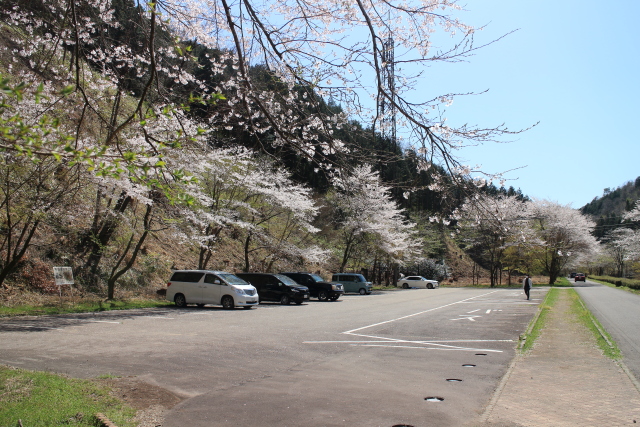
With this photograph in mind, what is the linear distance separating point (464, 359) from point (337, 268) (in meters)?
36.0

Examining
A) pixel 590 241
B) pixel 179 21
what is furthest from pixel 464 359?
pixel 590 241

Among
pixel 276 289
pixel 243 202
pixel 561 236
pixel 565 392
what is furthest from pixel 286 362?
pixel 561 236

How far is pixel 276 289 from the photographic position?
22531 millimetres

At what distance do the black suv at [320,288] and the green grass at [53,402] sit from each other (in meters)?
21.0

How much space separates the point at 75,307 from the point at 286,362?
35.2ft

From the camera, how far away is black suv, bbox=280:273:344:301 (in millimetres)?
26172

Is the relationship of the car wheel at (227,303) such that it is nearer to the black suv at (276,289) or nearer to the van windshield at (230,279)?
the van windshield at (230,279)

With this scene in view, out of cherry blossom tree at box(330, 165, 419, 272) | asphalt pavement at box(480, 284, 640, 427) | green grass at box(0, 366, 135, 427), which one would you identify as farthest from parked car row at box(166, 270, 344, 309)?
cherry blossom tree at box(330, 165, 419, 272)

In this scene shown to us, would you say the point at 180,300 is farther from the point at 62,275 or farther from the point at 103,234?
the point at 62,275

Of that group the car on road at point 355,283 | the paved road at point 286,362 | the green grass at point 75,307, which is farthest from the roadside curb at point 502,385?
the car on road at point 355,283

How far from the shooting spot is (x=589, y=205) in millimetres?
145750

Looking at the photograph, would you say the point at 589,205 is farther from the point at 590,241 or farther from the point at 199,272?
the point at 199,272

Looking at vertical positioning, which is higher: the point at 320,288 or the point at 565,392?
the point at 565,392

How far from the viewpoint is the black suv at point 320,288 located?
26.2 meters
